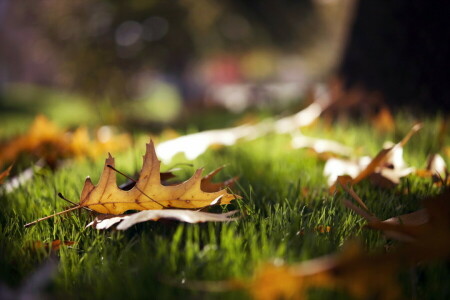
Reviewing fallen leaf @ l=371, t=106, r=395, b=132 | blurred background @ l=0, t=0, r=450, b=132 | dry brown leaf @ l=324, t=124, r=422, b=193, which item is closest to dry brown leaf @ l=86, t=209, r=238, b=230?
dry brown leaf @ l=324, t=124, r=422, b=193

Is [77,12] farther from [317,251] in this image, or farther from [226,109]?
[317,251]

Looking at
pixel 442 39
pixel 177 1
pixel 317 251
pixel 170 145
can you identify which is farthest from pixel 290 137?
pixel 177 1

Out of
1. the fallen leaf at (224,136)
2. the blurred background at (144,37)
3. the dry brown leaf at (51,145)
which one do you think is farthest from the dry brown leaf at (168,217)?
the blurred background at (144,37)

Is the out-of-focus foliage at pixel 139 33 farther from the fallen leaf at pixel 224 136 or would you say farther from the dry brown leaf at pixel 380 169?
the dry brown leaf at pixel 380 169

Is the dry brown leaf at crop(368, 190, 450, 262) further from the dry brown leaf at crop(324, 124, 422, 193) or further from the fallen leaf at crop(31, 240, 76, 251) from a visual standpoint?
the fallen leaf at crop(31, 240, 76, 251)

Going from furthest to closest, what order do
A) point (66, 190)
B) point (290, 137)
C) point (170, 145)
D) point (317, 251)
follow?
point (290, 137), point (170, 145), point (66, 190), point (317, 251)

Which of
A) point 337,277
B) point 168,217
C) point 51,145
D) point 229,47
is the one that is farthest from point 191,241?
point 229,47
